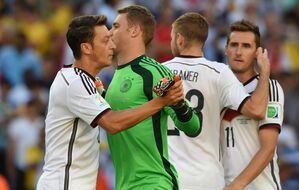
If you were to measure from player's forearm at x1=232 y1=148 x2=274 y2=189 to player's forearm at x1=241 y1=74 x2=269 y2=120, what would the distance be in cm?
32

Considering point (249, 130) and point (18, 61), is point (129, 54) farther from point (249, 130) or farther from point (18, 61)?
point (18, 61)

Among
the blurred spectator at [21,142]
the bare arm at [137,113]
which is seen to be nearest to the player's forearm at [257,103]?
the bare arm at [137,113]

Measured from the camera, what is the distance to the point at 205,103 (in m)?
8.98

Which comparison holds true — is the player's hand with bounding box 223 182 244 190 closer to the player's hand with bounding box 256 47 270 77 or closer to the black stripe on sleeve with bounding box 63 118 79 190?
the player's hand with bounding box 256 47 270 77

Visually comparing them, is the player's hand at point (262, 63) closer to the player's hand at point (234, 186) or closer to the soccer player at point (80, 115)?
the player's hand at point (234, 186)

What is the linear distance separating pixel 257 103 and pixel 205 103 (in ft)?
1.53

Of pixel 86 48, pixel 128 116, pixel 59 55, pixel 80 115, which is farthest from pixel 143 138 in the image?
pixel 59 55

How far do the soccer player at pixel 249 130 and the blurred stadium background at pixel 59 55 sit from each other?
18.2 ft

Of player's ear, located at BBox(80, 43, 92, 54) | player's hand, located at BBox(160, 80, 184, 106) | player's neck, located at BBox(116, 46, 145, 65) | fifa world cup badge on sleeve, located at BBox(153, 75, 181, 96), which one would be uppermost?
player's ear, located at BBox(80, 43, 92, 54)

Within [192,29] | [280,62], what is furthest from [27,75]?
[192,29]

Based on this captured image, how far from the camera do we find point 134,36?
8578mm

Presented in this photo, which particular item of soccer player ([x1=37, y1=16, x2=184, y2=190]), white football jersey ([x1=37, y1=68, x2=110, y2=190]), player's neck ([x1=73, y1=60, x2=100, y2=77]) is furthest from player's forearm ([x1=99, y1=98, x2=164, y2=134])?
player's neck ([x1=73, y1=60, x2=100, y2=77])

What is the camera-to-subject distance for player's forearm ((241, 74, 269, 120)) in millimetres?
8867

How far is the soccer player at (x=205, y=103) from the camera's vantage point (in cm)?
890
